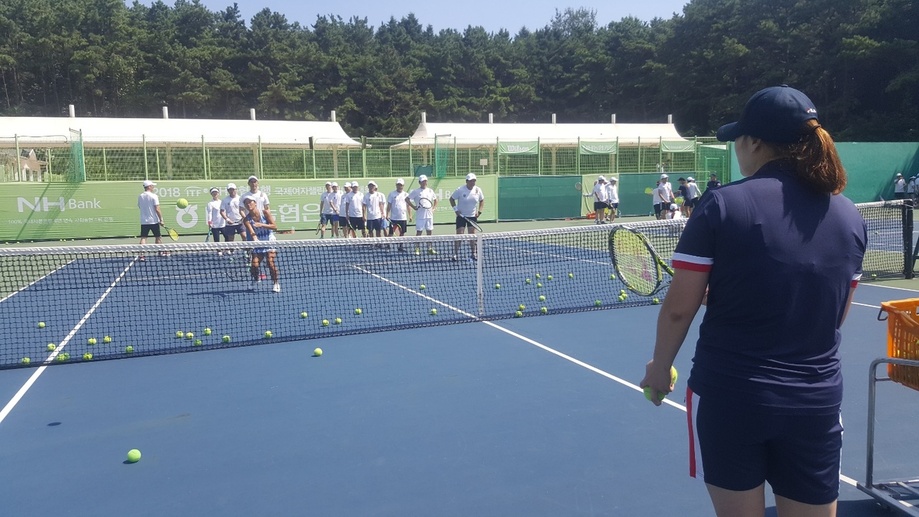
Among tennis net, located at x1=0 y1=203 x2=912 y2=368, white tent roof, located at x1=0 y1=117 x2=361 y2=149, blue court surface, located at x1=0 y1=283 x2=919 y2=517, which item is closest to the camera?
blue court surface, located at x1=0 y1=283 x2=919 y2=517

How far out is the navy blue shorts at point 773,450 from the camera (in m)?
2.08

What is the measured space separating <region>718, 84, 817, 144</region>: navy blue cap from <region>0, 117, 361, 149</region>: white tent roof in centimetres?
2746

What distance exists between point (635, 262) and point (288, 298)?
7086 mm

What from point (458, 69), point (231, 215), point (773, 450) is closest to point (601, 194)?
point (231, 215)

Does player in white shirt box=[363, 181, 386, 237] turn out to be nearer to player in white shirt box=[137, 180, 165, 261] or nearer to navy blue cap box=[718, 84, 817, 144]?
player in white shirt box=[137, 180, 165, 261]

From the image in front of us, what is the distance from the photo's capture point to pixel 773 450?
7.04 feet

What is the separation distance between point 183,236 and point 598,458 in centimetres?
1904

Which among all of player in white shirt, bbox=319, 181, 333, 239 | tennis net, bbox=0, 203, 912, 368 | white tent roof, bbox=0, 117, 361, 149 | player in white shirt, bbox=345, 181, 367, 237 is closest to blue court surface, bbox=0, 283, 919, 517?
tennis net, bbox=0, 203, 912, 368

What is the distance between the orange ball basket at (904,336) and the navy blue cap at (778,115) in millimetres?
1915

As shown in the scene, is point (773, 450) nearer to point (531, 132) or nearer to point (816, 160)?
point (816, 160)

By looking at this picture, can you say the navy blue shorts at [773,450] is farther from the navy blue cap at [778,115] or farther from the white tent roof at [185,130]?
the white tent roof at [185,130]

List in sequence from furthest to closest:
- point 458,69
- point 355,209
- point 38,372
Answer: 1. point 458,69
2. point 355,209
3. point 38,372

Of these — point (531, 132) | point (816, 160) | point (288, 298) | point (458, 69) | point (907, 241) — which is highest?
point (458, 69)

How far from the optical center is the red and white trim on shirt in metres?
2.09
